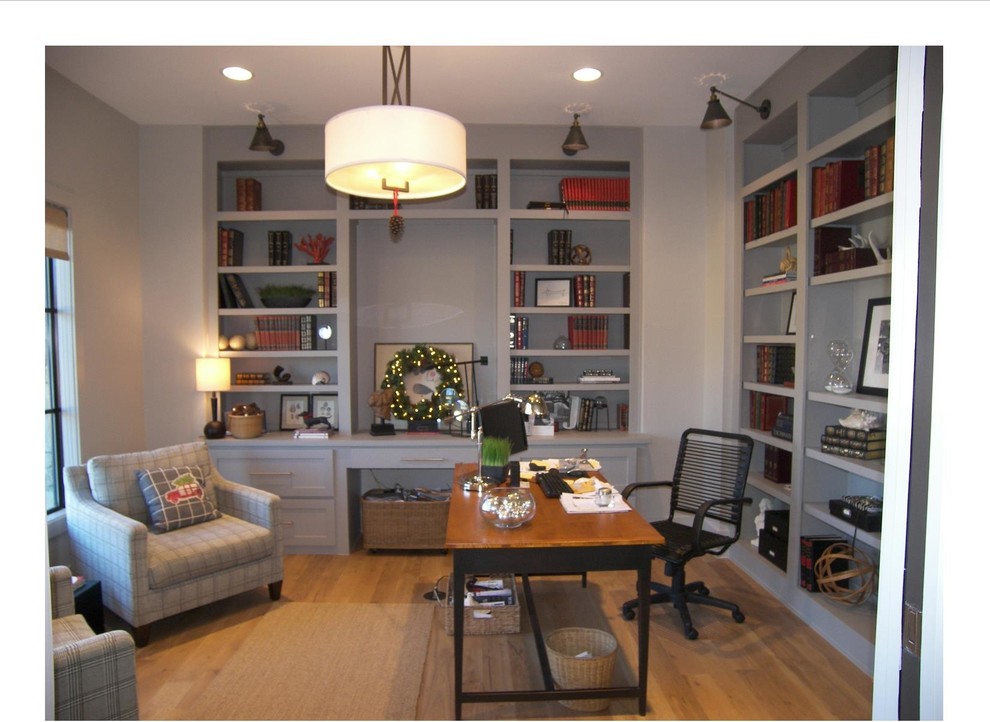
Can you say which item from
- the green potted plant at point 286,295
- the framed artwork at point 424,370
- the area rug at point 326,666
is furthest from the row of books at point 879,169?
the green potted plant at point 286,295

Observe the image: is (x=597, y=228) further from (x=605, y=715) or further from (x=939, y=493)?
(x=939, y=493)

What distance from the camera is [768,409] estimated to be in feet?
12.5

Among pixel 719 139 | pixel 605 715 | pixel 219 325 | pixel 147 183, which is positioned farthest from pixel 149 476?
pixel 719 139

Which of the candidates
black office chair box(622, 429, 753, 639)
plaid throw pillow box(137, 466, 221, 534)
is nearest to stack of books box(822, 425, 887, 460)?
black office chair box(622, 429, 753, 639)

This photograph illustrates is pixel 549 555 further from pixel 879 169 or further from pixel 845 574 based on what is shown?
pixel 879 169

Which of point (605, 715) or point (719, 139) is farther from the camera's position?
point (719, 139)

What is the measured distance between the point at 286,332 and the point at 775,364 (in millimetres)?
3449

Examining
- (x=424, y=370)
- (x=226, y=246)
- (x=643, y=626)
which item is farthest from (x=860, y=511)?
(x=226, y=246)

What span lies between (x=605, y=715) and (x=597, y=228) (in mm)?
3427

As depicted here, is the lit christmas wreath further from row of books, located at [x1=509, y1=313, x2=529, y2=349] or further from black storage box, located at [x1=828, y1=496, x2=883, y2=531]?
black storage box, located at [x1=828, y1=496, x2=883, y2=531]

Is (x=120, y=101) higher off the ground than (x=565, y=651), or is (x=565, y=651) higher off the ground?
(x=120, y=101)

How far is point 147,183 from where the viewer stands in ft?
14.1

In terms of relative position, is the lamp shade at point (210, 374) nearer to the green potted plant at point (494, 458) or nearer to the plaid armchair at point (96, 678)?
the green potted plant at point (494, 458)

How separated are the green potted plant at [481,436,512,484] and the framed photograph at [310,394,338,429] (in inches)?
77.4
